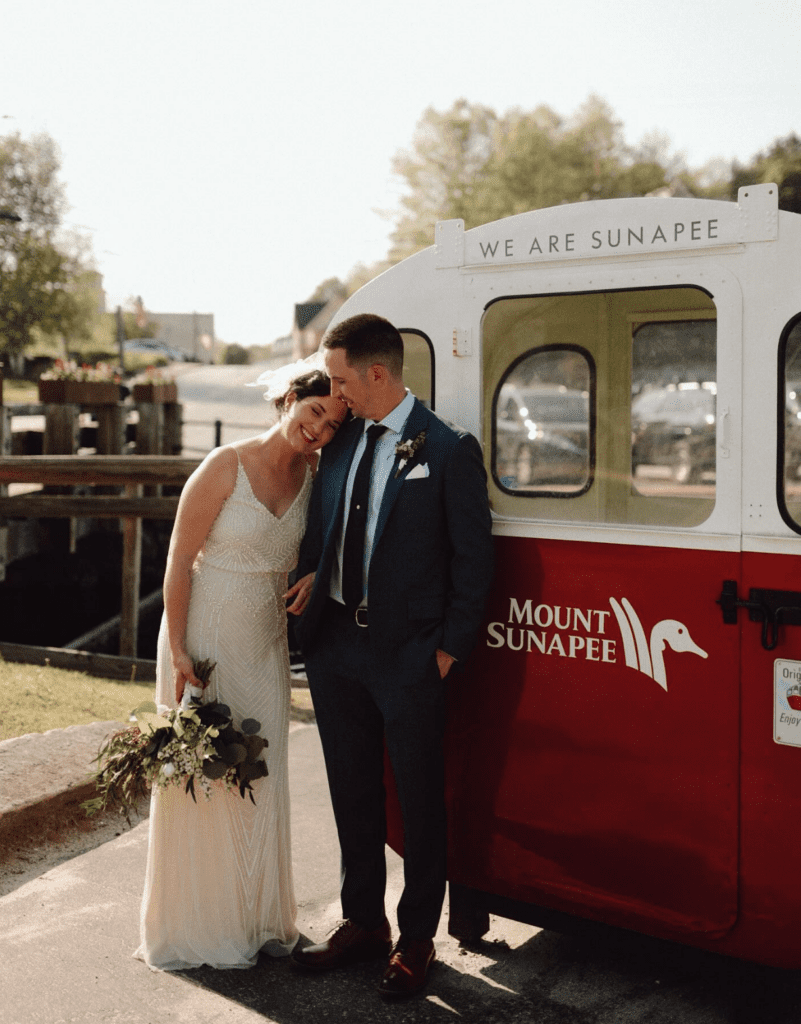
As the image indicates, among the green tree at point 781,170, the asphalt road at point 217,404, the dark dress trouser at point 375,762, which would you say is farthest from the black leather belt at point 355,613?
the green tree at point 781,170

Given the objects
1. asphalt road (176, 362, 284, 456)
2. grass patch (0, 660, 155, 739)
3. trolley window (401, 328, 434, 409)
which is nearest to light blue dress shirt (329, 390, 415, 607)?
trolley window (401, 328, 434, 409)

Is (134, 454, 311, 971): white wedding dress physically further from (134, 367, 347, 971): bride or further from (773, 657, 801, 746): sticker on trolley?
(773, 657, 801, 746): sticker on trolley

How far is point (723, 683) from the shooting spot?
2783 mm

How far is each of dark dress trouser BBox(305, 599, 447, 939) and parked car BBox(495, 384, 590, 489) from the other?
715 mm

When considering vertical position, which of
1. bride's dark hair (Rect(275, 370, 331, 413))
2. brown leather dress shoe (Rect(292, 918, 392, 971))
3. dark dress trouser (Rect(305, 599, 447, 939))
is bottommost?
brown leather dress shoe (Rect(292, 918, 392, 971))

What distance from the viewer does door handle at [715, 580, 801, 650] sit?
105 inches

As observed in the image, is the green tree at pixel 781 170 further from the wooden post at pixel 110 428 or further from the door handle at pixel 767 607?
the door handle at pixel 767 607

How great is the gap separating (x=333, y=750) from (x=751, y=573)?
4.67 ft

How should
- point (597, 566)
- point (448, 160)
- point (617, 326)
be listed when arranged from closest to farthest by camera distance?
point (597, 566), point (617, 326), point (448, 160)

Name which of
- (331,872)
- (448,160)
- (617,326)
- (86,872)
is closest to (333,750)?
(331,872)

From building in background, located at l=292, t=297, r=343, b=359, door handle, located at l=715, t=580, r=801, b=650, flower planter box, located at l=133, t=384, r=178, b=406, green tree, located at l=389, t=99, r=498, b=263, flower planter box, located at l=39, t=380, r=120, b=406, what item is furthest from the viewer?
building in background, located at l=292, t=297, r=343, b=359

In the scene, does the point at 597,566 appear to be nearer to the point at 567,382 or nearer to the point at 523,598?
the point at 523,598

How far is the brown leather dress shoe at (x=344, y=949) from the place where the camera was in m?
3.26

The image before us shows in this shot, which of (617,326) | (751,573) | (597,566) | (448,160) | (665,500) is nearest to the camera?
(751,573)
